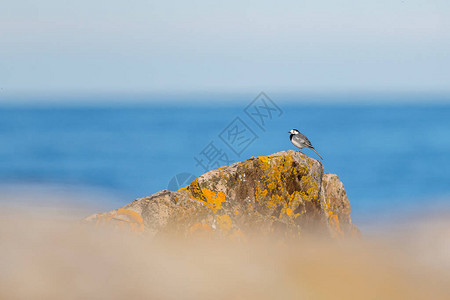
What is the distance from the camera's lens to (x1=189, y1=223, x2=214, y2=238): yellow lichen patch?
950cm

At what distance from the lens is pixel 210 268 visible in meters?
8.30

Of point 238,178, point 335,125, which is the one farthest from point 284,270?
point 335,125

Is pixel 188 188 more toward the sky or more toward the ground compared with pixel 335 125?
more toward the ground

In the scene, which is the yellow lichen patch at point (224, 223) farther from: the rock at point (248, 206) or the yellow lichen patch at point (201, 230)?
the yellow lichen patch at point (201, 230)

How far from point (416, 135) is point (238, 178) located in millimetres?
91169

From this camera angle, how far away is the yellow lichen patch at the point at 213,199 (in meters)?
10.0

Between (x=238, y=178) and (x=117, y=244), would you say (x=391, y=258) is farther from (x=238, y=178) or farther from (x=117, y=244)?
(x=117, y=244)

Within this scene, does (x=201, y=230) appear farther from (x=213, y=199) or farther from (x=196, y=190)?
→ (x=196, y=190)

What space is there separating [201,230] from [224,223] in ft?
1.57

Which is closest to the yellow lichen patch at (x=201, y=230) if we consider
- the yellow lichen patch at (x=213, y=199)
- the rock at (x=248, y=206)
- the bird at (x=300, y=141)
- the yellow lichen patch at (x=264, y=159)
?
the rock at (x=248, y=206)

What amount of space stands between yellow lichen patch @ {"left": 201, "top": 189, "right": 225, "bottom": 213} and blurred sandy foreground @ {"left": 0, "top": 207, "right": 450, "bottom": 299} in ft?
2.53

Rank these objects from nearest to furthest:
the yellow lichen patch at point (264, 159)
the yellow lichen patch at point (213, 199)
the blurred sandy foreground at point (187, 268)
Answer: the blurred sandy foreground at point (187, 268) → the yellow lichen patch at point (213, 199) → the yellow lichen patch at point (264, 159)

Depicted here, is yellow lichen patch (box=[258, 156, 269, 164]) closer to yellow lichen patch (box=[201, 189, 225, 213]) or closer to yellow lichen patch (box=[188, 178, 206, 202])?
yellow lichen patch (box=[201, 189, 225, 213])

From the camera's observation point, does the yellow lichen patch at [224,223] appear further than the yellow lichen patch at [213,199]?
No
